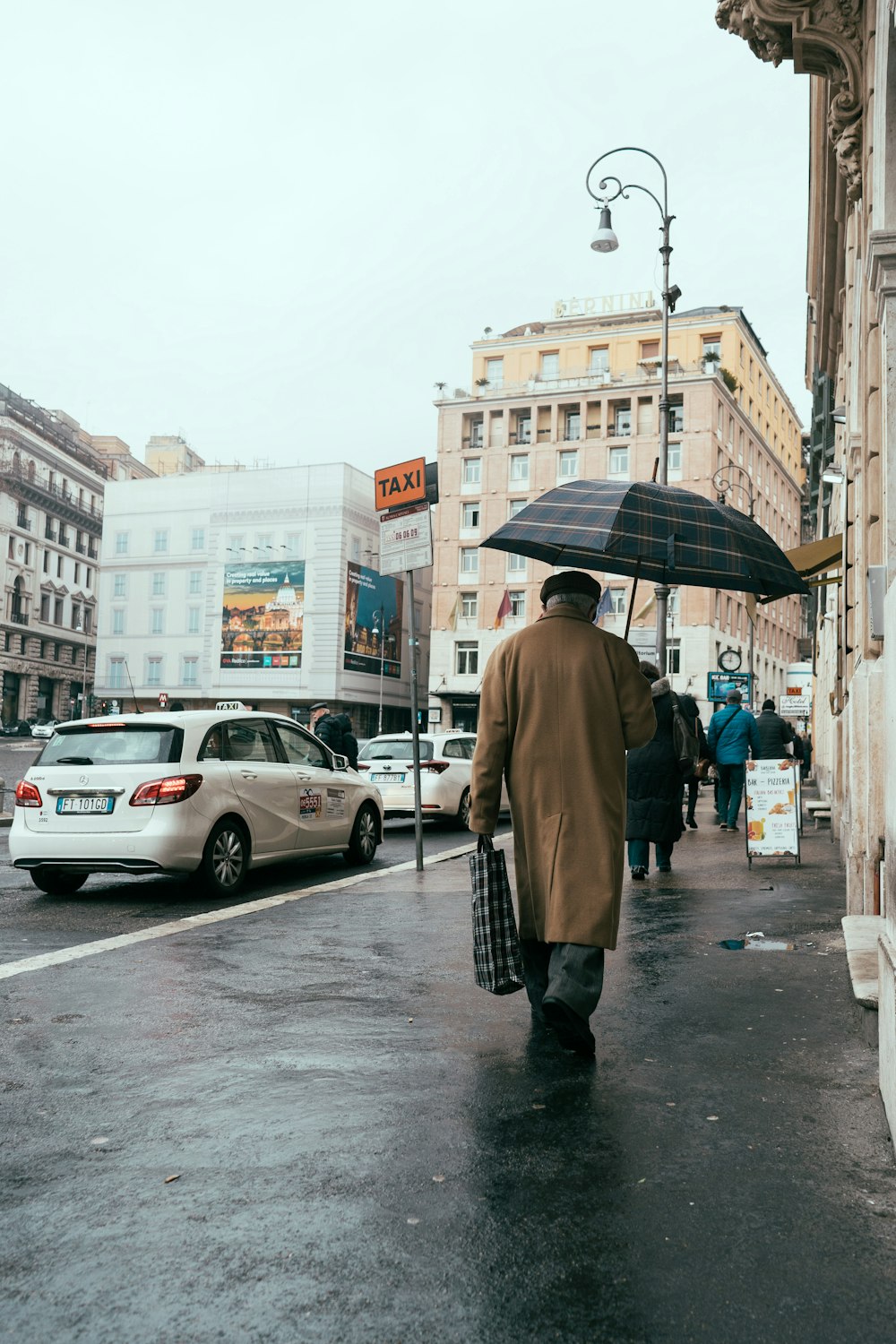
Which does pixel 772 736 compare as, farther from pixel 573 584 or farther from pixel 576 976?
pixel 576 976

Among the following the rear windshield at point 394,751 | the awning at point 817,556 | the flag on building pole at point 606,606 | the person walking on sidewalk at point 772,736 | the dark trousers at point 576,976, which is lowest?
the dark trousers at point 576,976

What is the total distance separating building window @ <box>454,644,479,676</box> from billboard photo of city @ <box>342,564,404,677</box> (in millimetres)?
7420

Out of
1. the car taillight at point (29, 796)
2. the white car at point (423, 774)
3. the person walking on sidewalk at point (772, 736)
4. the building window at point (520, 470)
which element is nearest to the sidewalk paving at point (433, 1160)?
the car taillight at point (29, 796)

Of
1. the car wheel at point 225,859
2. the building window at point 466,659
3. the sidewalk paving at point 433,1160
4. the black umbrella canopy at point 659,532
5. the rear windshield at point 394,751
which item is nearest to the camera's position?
the sidewalk paving at point 433,1160

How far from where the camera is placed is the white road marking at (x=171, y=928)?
6.86 metres

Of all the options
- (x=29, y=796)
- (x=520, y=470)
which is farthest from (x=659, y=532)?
(x=520, y=470)

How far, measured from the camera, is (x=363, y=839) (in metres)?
12.6

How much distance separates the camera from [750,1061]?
4.87m

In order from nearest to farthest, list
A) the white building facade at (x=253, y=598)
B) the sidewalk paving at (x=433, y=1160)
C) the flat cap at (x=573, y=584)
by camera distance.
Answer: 1. the sidewalk paving at (x=433, y=1160)
2. the flat cap at (x=573, y=584)
3. the white building facade at (x=253, y=598)

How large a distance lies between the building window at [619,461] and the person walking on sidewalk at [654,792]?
2162 inches

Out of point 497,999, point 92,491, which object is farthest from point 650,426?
point 497,999

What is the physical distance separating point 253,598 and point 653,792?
6578 centimetres

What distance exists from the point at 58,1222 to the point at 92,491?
92514mm

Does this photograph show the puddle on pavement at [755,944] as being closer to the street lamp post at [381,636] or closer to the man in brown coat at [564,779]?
the man in brown coat at [564,779]
